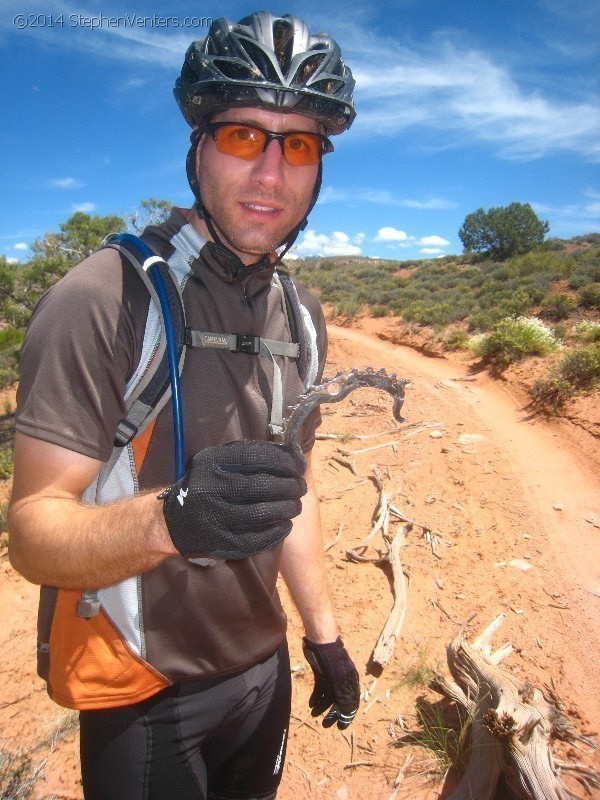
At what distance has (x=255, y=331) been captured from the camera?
1.79 metres

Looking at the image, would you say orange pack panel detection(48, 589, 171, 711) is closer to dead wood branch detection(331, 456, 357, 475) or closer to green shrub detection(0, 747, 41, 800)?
green shrub detection(0, 747, 41, 800)

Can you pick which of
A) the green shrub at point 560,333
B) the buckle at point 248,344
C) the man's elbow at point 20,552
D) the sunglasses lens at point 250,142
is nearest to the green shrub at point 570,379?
the green shrub at point 560,333

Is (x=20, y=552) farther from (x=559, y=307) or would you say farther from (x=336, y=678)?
(x=559, y=307)

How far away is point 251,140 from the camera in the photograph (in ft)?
6.16

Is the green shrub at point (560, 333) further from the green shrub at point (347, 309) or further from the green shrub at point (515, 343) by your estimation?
the green shrub at point (347, 309)

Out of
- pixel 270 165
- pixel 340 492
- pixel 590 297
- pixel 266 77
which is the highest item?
pixel 590 297

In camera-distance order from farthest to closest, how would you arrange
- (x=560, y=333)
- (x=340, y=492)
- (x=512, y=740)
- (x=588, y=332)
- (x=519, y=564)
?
(x=560, y=333)
(x=588, y=332)
(x=340, y=492)
(x=519, y=564)
(x=512, y=740)

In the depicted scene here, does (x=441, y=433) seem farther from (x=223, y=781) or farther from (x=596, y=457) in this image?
(x=223, y=781)

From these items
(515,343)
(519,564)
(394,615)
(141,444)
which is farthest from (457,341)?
(141,444)

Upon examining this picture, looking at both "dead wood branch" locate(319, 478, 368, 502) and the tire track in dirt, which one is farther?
"dead wood branch" locate(319, 478, 368, 502)

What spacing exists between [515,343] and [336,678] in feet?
36.0

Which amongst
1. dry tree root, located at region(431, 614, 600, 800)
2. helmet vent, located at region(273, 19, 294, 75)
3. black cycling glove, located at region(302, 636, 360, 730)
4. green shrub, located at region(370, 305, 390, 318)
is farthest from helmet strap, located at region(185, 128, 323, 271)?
green shrub, located at region(370, 305, 390, 318)

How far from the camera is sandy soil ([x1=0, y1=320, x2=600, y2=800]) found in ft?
11.4

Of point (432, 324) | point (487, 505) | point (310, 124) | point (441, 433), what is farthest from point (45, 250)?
point (310, 124)
